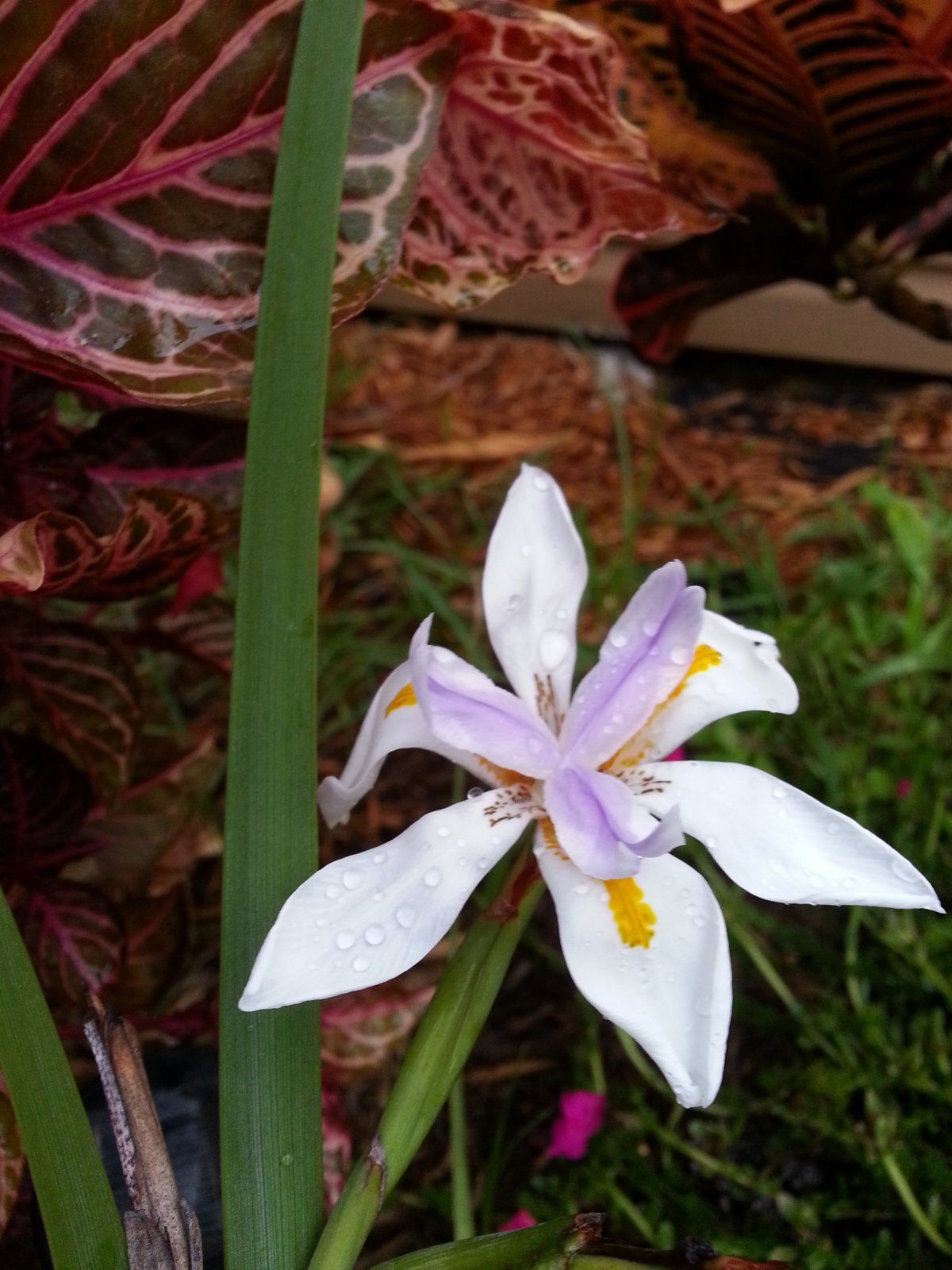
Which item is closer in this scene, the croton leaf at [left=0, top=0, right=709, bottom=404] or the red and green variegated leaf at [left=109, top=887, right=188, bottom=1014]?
the croton leaf at [left=0, top=0, right=709, bottom=404]

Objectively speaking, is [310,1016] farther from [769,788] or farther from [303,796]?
[769,788]

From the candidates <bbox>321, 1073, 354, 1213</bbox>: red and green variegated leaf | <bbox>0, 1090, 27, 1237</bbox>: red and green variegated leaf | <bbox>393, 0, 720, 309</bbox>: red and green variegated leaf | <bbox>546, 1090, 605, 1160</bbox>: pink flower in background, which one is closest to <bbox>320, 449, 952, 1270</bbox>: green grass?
<bbox>546, 1090, 605, 1160</bbox>: pink flower in background

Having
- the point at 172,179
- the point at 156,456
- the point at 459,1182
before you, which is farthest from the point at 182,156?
the point at 459,1182

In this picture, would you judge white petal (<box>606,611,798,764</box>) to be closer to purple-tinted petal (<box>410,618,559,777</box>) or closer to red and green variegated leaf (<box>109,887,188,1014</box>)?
purple-tinted petal (<box>410,618,559,777</box>)

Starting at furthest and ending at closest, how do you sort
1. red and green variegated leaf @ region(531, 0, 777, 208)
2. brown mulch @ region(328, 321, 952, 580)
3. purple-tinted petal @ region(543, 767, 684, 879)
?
brown mulch @ region(328, 321, 952, 580) < red and green variegated leaf @ region(531, 0, 777, 208) < purple-tinted petal @ region(543, 767, 684, 879)

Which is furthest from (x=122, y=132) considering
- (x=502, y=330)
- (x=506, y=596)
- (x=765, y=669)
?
(x=502, y=330)

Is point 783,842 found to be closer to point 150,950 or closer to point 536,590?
point 536,590
